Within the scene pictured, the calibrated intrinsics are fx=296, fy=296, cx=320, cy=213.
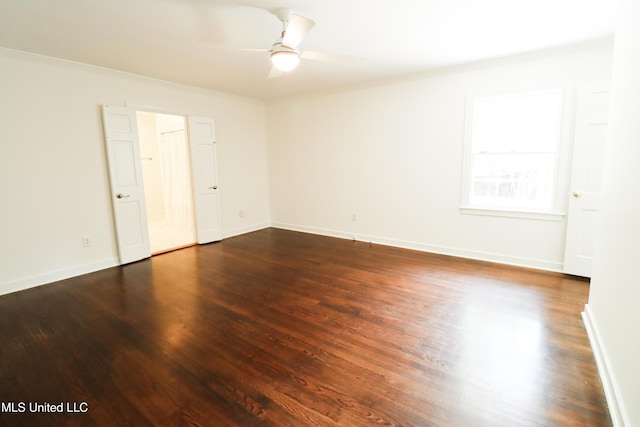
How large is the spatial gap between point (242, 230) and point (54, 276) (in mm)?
2815

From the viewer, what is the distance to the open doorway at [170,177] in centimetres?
538

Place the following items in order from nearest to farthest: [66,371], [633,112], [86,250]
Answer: [633,112] → [66,371] → [86,250]

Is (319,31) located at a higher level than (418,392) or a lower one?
higher

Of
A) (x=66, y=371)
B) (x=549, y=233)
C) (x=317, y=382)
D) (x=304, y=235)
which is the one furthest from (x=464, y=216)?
(x=66, y=371)

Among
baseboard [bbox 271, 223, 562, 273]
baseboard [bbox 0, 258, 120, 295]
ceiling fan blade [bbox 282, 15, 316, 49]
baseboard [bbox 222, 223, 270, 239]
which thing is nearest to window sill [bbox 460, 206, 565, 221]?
baseboard [bbox 271, 223, 562, 273]

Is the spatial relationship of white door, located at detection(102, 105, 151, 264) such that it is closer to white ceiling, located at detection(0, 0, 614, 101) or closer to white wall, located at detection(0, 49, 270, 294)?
white wall, located at detection(0, 49, 270, 294)

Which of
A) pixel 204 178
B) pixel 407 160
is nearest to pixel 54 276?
pixel 204 178

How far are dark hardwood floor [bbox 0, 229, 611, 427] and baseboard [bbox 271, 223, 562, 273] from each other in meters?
0.19

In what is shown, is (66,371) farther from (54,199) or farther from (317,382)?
(54,199)

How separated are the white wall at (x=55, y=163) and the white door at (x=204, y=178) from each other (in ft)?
1.89

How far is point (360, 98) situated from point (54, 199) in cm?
432

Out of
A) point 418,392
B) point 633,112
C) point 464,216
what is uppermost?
point 633,112

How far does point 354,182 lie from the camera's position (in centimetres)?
503

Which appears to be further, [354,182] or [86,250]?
[354,182]
